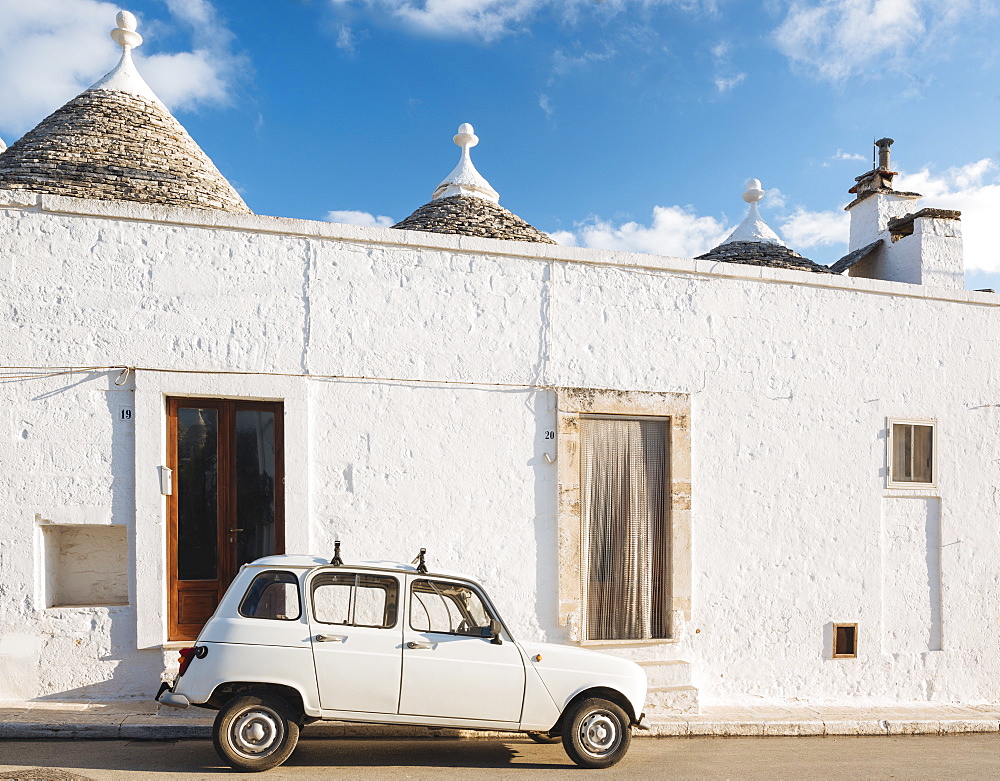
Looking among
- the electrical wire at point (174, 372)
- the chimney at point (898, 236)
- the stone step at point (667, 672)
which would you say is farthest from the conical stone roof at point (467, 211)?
the stone step at point (667, 672)

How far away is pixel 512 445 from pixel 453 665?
261 cm

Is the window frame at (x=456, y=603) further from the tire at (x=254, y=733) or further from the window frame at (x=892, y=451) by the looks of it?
the window frame at (x=892, y=451)

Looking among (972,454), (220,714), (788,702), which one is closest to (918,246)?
(972,454)

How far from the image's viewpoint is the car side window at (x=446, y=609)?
5473 mm

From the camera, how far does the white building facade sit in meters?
6.71

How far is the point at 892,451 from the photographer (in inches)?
348

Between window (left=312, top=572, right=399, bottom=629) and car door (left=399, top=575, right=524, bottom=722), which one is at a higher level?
window (left=312, top=572, right=399, bottom=629)

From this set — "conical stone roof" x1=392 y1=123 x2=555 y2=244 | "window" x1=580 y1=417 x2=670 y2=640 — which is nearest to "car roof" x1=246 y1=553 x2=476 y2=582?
"window" x1=580 y1=417 x2=670 y2=640

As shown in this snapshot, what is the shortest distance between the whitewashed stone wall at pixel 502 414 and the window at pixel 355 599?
5.24 ft

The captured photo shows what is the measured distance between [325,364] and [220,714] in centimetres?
313

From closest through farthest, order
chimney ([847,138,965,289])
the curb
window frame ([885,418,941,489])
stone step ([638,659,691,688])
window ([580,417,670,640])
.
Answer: the curb < stone step ([638,659,691,688]) < window ([580,417,670,640]) < window frame ([885,418,941,489]) < chimney ([847,138,965,289])

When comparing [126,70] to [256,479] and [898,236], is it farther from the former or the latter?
[898,236]

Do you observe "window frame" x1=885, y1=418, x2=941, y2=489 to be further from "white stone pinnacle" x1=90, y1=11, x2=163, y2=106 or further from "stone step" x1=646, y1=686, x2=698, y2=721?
"white stone pinnacle" x1=90, y1=11, x2=163, y2=106

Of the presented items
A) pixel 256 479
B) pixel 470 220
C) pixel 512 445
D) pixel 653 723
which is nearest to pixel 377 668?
pixel 256 479
